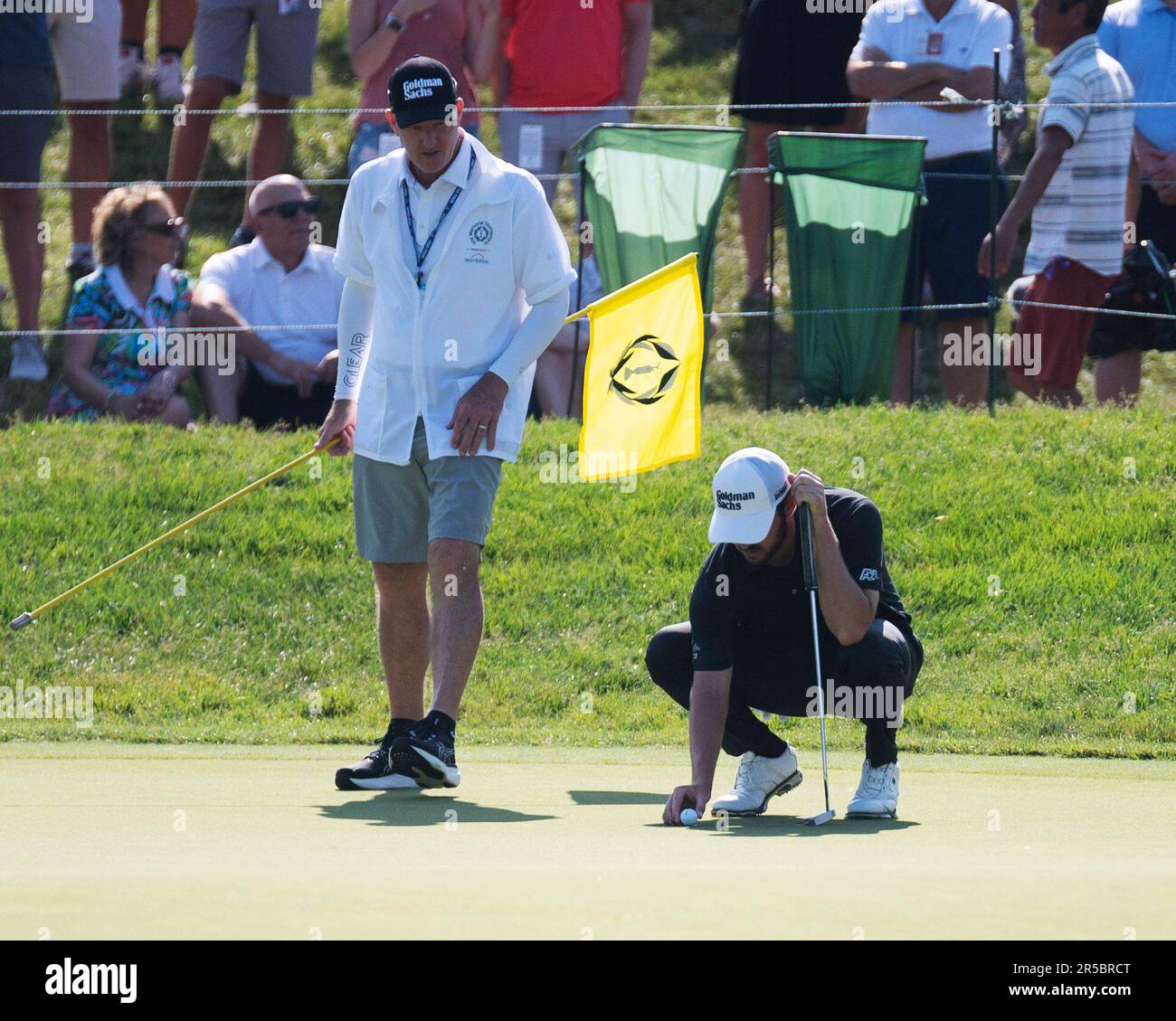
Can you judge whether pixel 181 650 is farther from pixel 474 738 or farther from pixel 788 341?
pixel 788 341

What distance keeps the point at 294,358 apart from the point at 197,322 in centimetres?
58

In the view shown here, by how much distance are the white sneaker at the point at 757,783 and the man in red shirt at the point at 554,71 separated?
266 inches

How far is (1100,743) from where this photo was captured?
8.62 metres

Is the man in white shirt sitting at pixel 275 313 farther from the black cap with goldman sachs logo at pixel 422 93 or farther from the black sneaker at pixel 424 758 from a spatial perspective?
the black sneaker at pixel 424 758

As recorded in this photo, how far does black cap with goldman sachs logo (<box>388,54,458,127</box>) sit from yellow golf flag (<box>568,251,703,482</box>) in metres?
1.65

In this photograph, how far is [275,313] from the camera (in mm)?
11969

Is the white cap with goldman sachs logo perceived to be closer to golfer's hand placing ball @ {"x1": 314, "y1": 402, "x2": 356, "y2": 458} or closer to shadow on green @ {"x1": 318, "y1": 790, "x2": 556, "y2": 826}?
shadow on green @ {"x1": 318, "y1": 790, "x2": 556, "y2": 826}

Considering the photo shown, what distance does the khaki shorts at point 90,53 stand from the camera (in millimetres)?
13219

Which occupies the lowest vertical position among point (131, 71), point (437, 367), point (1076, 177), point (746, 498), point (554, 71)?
point (746, 498)

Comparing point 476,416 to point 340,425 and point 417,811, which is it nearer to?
point 340,425

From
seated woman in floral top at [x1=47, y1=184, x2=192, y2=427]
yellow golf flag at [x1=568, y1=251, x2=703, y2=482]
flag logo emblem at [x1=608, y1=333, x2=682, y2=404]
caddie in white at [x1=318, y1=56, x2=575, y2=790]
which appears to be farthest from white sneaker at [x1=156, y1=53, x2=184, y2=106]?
caddie in white at [x1=318, y1=56, x2=575, y2=790]

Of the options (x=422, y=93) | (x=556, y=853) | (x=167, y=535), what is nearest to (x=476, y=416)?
(x=422, y=93)

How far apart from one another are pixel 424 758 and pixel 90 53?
7957 mm

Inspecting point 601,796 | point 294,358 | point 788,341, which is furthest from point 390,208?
point 788,341
